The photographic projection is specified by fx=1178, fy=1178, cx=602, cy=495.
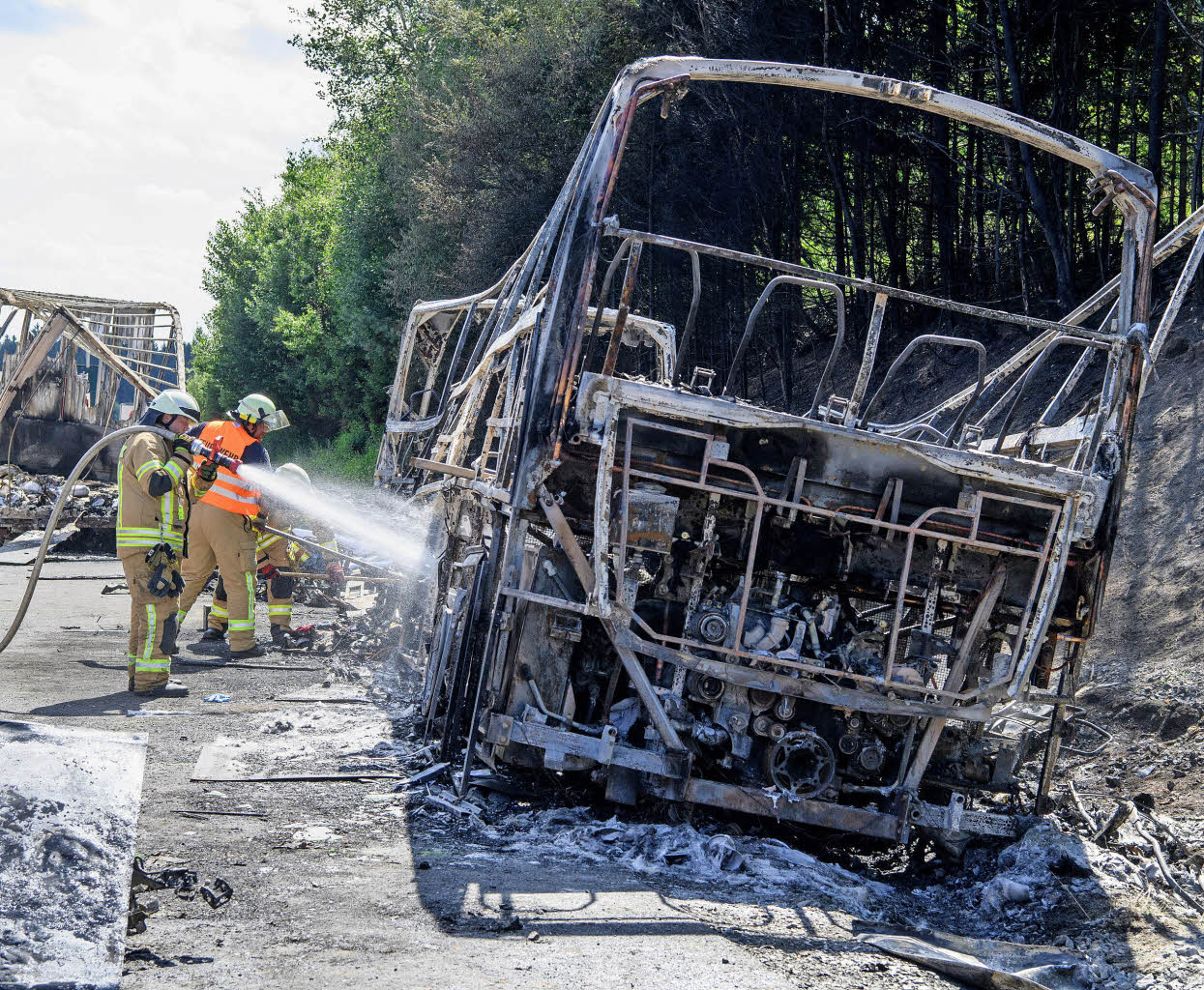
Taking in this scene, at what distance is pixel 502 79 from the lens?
→ 806 inches

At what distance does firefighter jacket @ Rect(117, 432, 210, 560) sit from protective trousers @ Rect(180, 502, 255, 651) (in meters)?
0.87

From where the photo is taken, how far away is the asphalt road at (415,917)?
3529mm

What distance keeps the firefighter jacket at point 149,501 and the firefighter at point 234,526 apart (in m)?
0.85

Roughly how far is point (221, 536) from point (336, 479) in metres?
21.1

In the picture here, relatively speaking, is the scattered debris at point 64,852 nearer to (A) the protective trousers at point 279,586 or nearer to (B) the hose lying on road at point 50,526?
(B) the hose lying on road at point 50,526

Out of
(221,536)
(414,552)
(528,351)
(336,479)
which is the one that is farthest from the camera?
(336,479)

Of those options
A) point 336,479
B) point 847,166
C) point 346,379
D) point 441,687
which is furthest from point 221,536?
point 346,379

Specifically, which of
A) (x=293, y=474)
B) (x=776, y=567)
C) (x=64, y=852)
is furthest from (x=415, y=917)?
(x=293, y=474)

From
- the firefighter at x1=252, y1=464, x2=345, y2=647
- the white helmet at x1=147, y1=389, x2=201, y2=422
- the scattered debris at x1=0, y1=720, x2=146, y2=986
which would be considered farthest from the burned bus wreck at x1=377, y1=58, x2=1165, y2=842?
the firefighter at x1=252, y1=464, x2=345, y2=647

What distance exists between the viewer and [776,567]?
5.63m

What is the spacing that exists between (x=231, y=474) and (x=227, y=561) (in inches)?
26.8

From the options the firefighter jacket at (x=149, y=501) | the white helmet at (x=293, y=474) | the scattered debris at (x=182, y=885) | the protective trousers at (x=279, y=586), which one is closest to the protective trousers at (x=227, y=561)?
the protective trousers at (x=279, y=586)

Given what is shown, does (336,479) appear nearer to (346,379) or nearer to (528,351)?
(346,379)

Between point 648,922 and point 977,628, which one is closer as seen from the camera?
point 648,922
